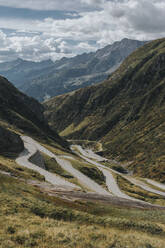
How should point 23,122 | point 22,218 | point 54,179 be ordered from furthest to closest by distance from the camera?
point 23,122, point 54,179, point 22,218

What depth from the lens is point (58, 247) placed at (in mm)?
16125

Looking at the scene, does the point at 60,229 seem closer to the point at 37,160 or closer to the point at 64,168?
the point at 37,160

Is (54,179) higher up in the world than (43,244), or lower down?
lower down

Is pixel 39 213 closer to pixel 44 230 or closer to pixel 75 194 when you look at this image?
pixel 44 230

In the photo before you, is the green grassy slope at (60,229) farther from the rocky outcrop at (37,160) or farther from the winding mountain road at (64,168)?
the rocky outcrop at (37,160)

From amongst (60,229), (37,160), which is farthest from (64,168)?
(60,229)

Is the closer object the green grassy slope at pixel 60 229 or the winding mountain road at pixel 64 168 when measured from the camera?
the green grassy slope at pixel 60 229

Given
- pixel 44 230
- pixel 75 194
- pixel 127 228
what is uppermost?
pixel 44 230

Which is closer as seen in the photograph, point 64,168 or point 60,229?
point 60,229

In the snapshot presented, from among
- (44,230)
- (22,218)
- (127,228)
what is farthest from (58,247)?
(127,228)

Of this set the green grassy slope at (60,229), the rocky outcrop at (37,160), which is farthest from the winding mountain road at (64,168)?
the green grassy slope at (60,229)

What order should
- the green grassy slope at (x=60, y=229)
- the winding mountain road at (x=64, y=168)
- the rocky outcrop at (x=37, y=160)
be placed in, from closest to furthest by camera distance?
1. the green grassy slope at (x=60, y=229)
2. the winding mountain road at (x=64, y=168)
3. the rocky outcrop at (x=37, y=160)

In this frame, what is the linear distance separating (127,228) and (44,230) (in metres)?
11.9

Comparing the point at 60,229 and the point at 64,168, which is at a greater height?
the point at 60,229
